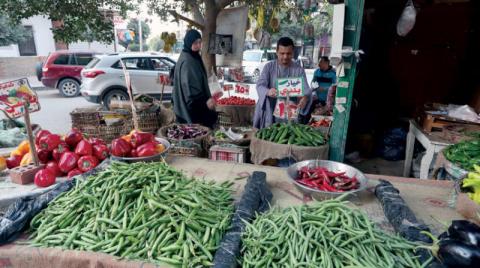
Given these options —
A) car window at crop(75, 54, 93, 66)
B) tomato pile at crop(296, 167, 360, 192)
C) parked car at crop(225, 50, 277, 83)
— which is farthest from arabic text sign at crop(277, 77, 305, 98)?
parked car at crop(225, 50, 277, 83)

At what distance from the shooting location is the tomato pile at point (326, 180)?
2.28 m

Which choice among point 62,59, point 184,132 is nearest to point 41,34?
point 62,59

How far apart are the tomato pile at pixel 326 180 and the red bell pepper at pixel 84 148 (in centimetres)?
185

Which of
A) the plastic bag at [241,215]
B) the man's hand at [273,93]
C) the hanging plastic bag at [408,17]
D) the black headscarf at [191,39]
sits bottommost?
the plastic bag at [241,215]

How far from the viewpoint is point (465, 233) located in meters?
1.51

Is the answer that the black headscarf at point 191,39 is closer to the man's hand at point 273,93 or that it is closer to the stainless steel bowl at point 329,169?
the man's hand at point 273,93

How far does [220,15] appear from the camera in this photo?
6980mm

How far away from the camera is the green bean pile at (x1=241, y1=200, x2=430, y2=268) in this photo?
149cm

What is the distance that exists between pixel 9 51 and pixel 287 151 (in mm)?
20808

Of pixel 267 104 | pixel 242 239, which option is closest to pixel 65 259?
pixel 242 239

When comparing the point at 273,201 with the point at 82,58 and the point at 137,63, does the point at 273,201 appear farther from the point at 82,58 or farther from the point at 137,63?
the point at 82,58

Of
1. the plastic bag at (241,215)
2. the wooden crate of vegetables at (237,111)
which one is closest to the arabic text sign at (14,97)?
the plastic bag at (241,215)

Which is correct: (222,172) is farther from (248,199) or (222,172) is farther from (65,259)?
(65,259)

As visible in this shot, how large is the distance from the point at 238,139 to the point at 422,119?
2.96 m
